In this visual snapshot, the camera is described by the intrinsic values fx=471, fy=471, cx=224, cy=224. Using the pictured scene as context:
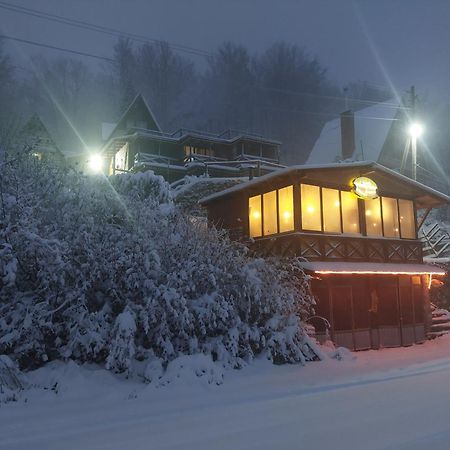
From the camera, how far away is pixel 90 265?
9.87 metres

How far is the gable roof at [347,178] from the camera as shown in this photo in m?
15.7

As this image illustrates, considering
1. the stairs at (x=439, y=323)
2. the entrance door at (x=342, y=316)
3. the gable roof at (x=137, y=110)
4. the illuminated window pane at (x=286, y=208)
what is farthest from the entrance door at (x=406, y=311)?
the gable roof at (x=137, y=110)

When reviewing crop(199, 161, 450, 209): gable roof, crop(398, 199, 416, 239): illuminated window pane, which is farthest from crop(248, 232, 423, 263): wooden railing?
crop(199, 161, 450, 209): gable roof

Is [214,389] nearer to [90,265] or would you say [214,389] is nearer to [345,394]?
[345,394]

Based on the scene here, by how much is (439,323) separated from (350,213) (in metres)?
6.57

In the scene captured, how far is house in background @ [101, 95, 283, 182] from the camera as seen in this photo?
107ft

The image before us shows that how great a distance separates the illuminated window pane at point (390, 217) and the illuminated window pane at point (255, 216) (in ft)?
15.7

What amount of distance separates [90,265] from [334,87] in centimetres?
5176

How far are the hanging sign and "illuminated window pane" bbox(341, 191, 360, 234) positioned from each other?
21.9 inches

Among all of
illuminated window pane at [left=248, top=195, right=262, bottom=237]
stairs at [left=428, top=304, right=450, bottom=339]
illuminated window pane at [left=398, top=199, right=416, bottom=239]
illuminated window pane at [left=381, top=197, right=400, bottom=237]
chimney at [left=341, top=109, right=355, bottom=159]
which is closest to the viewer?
illuminated window pane at [left=248, top=195, right=262, bottom=237]

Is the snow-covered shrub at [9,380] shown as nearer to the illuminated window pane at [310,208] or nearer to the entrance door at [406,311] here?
the illuminated window pane at [310,208]

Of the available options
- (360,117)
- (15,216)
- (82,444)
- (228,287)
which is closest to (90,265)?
(15,216)

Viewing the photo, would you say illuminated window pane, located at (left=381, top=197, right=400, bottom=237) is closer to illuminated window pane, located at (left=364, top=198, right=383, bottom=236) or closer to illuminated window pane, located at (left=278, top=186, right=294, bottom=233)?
illuminated window pane, located at (left=364, top=198, right=383, bottom=236)

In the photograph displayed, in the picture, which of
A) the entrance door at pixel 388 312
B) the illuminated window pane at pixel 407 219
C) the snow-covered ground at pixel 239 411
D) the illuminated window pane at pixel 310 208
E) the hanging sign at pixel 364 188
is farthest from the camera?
the illuminated window pane at pixel 407 219
